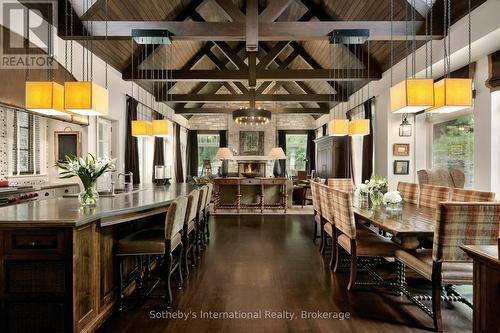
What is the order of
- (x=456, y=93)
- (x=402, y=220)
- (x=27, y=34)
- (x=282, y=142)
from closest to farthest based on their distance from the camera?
(x=456, y=93), (x=402, y=220), (x=27, y=34), (x=282, y=142)

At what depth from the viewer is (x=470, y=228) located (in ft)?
6.67

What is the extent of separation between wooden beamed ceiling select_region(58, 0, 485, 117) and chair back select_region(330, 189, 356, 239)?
270 cm

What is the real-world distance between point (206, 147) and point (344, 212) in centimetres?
995

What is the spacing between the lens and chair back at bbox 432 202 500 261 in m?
2.02

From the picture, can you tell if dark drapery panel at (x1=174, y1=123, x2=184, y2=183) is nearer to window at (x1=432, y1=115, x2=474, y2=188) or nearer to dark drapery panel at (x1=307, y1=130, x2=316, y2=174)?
dark drapery panel at (x1=307, y1=130, x2=316, y2=174)

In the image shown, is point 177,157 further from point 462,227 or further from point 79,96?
point 462,227

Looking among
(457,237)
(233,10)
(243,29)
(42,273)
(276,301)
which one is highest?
(233,10)

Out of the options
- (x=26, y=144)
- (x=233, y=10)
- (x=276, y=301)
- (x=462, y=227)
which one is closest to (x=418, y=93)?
(x=462, y=227)

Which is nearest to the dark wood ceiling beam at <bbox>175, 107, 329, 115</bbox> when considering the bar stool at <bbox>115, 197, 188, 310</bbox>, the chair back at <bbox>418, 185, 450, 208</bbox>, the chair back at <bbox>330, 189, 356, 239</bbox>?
the chair back at <bbox>418, 185, 450, 208</bbox>

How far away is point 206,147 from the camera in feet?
40.3

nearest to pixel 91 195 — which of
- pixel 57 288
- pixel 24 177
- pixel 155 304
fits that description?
pixel 57 288

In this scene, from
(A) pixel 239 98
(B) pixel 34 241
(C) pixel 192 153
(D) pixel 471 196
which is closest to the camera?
(B) pixel 34 241

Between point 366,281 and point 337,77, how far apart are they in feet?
16.3

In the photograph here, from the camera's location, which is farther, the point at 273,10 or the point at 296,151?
the point at 296,151
